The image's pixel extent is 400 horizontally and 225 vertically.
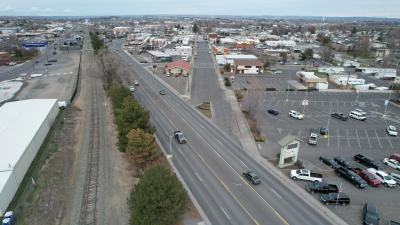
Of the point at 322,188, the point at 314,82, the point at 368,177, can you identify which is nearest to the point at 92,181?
the point at 322,188

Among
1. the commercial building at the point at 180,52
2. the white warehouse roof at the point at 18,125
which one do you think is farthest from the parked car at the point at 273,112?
the commercial building at the point at 180,52

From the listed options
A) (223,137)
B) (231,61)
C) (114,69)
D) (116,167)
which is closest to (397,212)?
(223,137)

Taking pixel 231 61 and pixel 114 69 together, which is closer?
pixel 114 69

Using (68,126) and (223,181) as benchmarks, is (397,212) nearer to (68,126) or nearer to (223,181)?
(223,181)

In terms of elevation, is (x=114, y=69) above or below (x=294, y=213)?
above

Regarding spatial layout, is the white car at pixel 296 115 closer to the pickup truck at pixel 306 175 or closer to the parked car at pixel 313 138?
the parked car at pixel 313 138

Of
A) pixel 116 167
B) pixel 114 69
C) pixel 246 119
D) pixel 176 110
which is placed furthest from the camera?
pixel 114 69

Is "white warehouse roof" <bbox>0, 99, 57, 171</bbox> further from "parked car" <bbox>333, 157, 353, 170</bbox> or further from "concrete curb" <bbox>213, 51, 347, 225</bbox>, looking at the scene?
"parked car" <bbox>333, 157, 353, 170</bbox>

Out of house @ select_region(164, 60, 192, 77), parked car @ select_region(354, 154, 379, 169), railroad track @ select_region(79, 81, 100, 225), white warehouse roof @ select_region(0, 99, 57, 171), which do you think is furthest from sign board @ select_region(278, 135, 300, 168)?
house @ select_region(164, 60, 192, 77)
